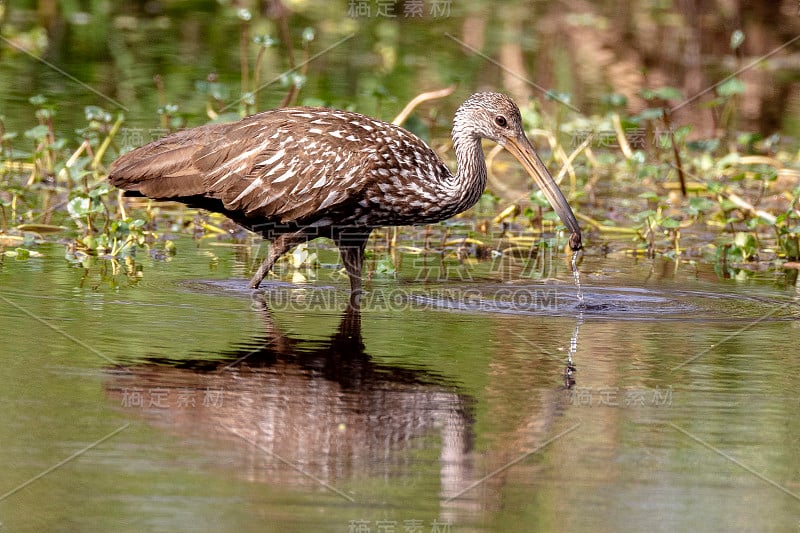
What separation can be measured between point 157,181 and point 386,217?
1.48m

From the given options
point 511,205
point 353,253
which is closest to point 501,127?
point 353,253

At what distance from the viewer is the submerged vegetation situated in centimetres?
1072

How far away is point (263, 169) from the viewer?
9.06 m

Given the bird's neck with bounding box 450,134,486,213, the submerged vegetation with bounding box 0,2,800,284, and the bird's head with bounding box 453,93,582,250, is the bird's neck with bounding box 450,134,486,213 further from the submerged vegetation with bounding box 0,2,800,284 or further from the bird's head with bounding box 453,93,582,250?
the submerged vegetation with bounding box 0,2,800,284

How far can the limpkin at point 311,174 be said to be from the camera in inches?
352

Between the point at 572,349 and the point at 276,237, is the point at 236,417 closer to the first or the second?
the point at 572,349

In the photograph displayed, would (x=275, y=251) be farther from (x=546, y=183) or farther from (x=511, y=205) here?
(x=511, y=205)

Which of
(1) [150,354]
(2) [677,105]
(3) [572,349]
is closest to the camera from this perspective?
(1) [150,354]

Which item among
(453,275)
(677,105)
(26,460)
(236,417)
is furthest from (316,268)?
(677,105)

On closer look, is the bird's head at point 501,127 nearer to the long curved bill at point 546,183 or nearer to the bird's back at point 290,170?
the long curved bill at point 546,183

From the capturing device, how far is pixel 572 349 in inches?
316

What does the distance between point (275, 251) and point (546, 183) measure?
1.83 meters

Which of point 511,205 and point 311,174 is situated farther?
point 511,205

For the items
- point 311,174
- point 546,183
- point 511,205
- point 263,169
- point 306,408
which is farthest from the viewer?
point 511,205
